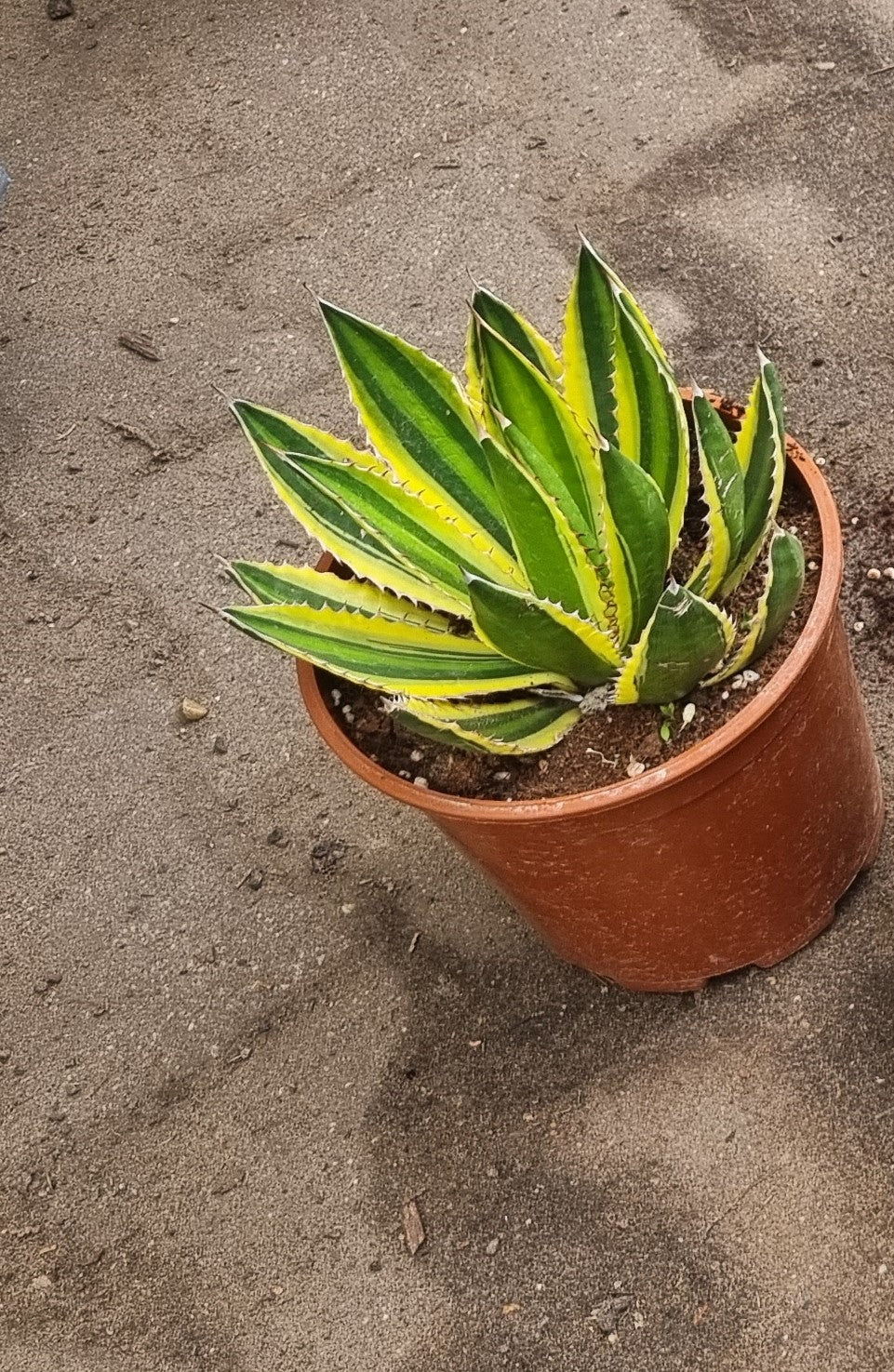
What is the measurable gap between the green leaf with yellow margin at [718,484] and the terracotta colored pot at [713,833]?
127mm

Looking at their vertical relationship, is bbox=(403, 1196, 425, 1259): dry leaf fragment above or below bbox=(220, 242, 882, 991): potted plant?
below

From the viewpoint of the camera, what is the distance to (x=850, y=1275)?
151cm

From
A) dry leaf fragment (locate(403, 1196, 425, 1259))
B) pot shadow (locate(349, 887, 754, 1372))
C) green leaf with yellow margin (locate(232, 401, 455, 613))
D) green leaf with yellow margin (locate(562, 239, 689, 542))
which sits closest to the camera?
green leaf with yellow margin (locate(562, 239, 689, 542))

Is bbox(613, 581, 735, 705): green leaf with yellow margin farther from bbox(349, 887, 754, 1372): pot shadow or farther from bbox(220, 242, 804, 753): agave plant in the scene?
bbox(349, 887, 754, 1372): pot shadow

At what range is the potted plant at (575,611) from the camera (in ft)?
4.20

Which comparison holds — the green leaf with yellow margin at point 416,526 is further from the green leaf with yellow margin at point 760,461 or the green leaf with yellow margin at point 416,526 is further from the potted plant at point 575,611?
the green leaf with yellow margin at point 760,461

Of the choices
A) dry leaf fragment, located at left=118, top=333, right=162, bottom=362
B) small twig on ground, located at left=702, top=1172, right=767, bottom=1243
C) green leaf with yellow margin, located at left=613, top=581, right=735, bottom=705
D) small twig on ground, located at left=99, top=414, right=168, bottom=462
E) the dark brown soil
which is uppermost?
green leaf with yellow margin, located at left=613, top=581, right=735, bottom=705

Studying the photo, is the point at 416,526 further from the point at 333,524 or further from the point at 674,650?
the point at 674,650

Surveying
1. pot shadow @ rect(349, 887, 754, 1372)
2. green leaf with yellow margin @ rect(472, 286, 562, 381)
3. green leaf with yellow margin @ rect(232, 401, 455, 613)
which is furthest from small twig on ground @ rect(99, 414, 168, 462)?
green leaf with yellow margin @ rect(472, 286, 562, 381)

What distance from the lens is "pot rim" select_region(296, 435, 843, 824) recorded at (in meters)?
A: 1.33

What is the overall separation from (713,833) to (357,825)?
722 millimetres

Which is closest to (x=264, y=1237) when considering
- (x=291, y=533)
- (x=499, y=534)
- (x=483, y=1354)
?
(x=483, y=1354)

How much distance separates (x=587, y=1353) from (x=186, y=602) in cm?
138

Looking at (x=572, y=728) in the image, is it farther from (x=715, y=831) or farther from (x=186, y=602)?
(x=186, y=602)
